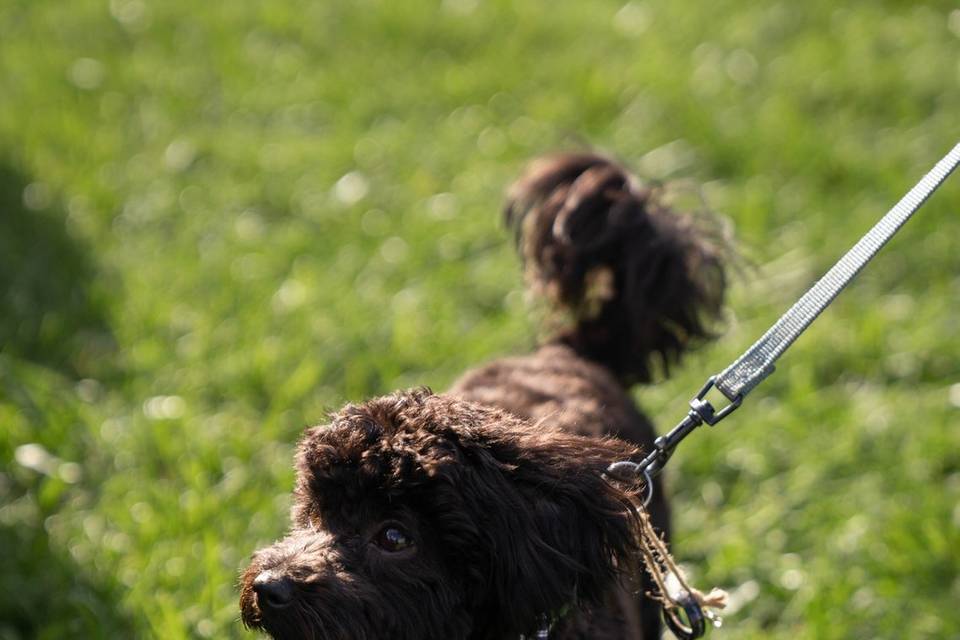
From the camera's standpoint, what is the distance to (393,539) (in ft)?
8.98

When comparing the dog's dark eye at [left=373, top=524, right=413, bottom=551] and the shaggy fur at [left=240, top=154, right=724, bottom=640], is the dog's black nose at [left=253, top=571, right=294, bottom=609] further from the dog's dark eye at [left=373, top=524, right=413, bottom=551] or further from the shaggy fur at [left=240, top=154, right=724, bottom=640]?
the dog's dark eye at [left=373, top=524, right=413, bottom=551]

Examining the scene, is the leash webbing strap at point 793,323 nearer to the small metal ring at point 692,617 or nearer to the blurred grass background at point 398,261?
the small metal ring at point 692,617

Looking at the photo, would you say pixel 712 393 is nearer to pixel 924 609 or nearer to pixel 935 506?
pixel 935 506

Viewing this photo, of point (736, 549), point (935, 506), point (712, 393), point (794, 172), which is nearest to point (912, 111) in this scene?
point (794, 172)

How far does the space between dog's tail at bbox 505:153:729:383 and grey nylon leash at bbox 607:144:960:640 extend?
1.13 m

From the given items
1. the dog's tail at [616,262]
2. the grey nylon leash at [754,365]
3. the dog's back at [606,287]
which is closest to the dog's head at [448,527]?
the grey nylon leash at [754,365]

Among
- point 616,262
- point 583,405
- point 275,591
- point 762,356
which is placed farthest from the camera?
point 616,262

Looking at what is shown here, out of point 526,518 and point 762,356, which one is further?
point 762,356

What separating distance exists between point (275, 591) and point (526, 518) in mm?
625

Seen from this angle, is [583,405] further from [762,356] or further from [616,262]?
[762,356]

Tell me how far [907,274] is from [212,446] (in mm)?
3957

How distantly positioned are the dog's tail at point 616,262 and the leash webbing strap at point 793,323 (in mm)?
1123

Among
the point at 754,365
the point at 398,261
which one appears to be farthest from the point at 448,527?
the point at 398,261

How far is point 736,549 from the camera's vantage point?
4.32m
